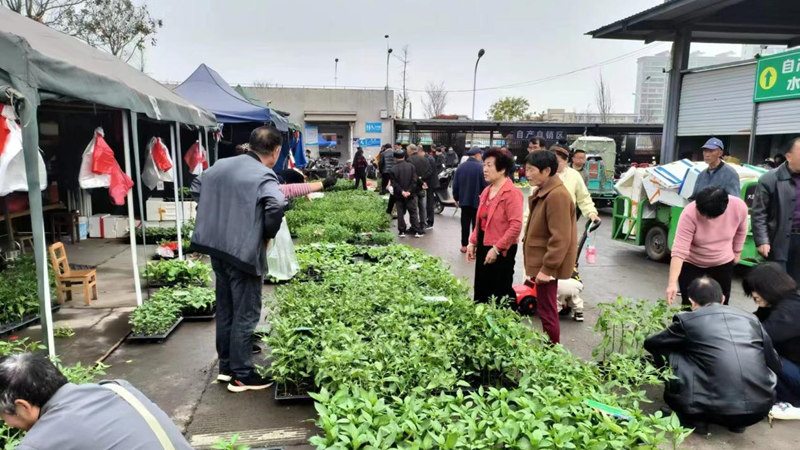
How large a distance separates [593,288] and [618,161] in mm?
25128

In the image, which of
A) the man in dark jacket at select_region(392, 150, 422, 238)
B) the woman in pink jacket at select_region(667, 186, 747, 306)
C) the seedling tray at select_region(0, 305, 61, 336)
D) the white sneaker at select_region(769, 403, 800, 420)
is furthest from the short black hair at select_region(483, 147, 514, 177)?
the man in dark jacket at select_region(392, 150, 422, 238)

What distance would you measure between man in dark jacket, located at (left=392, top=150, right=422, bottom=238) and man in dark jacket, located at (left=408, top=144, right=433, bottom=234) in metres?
0.29

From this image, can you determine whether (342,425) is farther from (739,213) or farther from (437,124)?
(437,124)

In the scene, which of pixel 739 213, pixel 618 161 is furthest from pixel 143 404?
pixel 618 161

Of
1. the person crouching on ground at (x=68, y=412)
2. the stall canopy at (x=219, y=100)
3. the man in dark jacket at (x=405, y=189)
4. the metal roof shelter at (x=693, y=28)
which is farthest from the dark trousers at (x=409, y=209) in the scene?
the person crouching on ground at (x=68, y=412)

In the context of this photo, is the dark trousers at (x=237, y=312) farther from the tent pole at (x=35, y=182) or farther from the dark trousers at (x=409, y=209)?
the dark trousers at (x=409, y=209)

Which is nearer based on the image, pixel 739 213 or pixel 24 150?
pixel 24 150

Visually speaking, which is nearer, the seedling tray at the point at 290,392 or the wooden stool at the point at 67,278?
the seedling tray at the point at 290,392

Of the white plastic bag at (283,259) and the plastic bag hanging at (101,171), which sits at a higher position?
the plastic bag hanging at (101,171)

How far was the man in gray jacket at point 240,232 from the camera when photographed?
370 cm

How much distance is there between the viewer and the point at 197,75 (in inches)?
459

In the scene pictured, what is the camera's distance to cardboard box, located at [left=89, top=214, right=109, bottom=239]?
32.2ft

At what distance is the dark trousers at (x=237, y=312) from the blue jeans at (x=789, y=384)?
149 inches

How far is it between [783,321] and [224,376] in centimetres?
408
